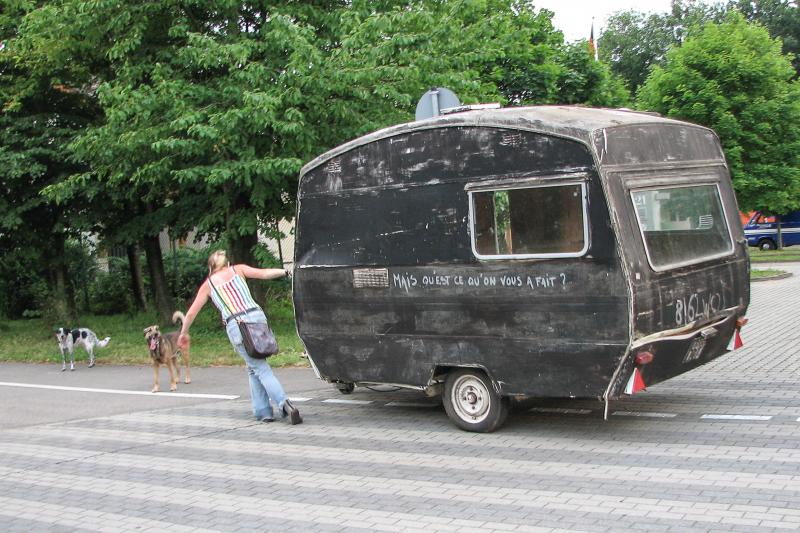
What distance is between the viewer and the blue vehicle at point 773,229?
1713 inches

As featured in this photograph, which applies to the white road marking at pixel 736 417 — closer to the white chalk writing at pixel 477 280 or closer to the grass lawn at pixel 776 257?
the white chalk writing at pixel 477 280

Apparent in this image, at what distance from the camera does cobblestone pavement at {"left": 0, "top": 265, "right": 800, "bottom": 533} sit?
6395 mm

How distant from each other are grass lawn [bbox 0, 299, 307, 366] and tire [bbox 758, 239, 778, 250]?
30144 mm

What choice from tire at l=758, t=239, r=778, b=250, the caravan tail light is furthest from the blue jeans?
tire at l=758, t=239, r=778, b=250

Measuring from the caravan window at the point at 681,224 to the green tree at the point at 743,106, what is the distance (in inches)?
607

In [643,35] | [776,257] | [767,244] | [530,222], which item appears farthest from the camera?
[643,35]

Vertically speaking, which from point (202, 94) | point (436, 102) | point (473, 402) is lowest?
point (473, 402)

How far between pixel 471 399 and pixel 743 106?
18542mm

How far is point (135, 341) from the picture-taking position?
744 inches

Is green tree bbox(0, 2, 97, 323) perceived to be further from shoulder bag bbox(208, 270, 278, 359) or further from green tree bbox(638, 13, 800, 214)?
green tree bbox(638, 13, 800, 214)

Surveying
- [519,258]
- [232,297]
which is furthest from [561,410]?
[232,297]

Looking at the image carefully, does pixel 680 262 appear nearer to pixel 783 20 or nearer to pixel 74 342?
pixel 74 342

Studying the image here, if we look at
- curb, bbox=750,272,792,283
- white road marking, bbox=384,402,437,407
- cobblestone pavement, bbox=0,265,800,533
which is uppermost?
curb, bbox=750,272,792,283

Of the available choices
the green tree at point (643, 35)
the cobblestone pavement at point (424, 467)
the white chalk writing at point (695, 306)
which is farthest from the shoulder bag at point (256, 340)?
the green tree at point (643, 35)
